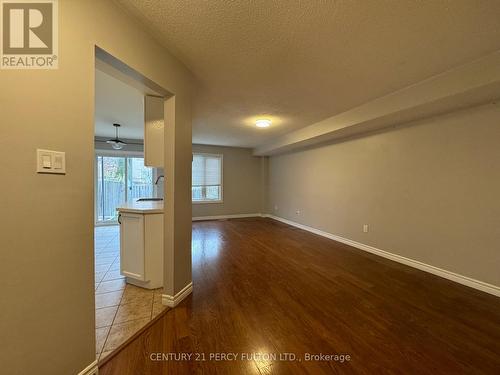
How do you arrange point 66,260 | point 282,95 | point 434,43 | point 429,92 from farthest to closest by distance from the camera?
point 282,95 → point 429,92 → point 434,43 → point 66,260

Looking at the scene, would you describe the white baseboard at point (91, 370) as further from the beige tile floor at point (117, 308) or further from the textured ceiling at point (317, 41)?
the textured ceiling at point (317, 41)

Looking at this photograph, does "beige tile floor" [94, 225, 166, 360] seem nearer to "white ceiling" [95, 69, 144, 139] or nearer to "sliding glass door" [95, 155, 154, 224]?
"white ceiling" [95, 69, 144, 139]

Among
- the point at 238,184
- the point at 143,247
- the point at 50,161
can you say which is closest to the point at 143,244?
the point at 143,247

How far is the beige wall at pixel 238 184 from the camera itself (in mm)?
6634

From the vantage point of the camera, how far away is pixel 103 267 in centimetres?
292

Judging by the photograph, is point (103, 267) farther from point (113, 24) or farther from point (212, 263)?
point (113, 24)

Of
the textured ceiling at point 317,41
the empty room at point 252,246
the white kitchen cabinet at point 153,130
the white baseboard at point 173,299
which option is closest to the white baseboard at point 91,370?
the empty room at point 252,246

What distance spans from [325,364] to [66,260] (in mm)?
1724

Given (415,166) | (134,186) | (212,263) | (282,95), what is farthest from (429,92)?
(134,186)

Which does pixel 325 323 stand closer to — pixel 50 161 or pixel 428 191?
pixel 50 161

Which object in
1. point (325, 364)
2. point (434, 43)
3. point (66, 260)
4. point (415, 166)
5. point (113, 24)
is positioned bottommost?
point (325, 364)

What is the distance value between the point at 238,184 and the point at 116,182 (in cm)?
365

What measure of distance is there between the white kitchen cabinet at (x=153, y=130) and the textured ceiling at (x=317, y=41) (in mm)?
596

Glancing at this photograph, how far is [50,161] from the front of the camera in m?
1.02
